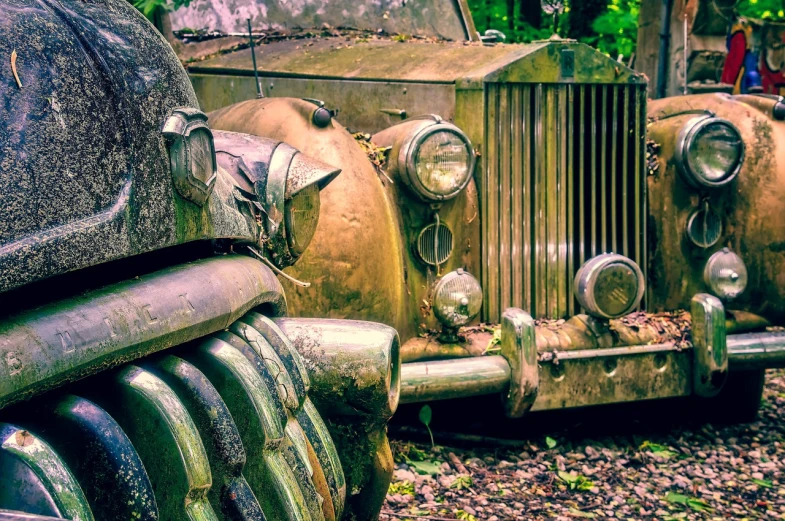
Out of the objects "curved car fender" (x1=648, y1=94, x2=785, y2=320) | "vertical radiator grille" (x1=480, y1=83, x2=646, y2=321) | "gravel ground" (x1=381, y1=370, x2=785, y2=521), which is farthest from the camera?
"curved car fender" (x1=648, y1=94, x2=785, y2=320)

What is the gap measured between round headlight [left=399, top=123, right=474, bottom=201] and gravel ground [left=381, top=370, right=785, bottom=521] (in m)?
1.01

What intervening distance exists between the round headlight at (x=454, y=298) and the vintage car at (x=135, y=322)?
1436mm

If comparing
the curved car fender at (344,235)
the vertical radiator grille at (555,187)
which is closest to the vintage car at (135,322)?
the curved car fender at (344,235)

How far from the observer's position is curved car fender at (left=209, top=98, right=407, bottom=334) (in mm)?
3188

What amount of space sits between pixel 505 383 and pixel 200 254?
1792mm

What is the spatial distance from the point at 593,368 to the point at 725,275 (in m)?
0.75

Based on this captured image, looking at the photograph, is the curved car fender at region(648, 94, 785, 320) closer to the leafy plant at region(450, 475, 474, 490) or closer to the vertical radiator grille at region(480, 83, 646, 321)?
the vertical radiator grille at region(480, 83, 646, 321)

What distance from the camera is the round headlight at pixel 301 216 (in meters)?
2.37

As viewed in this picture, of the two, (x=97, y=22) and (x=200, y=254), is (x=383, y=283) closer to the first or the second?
(x=200, y=254)

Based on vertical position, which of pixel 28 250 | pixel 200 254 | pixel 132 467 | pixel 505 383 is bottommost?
pixel 505 383

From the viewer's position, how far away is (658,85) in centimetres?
679

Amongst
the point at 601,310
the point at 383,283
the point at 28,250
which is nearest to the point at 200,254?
the point at 28,250

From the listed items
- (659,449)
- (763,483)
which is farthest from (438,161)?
(763,483)

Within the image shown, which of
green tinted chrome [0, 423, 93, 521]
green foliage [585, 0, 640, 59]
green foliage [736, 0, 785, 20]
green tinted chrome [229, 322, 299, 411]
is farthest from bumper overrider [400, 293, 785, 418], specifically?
green foliage [736, 0, 785, 20]
